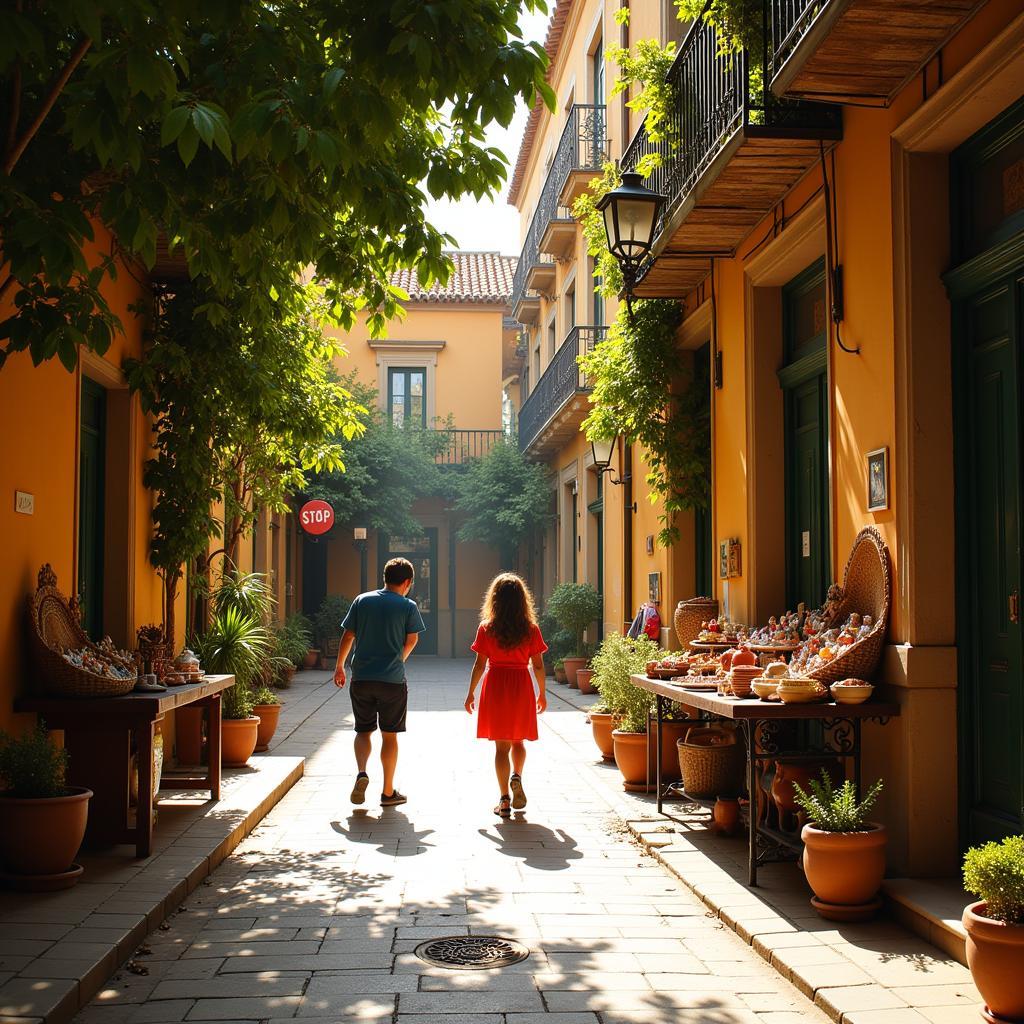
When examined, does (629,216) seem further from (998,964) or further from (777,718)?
(998,964)

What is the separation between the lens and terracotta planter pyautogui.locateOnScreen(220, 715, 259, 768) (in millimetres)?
10016

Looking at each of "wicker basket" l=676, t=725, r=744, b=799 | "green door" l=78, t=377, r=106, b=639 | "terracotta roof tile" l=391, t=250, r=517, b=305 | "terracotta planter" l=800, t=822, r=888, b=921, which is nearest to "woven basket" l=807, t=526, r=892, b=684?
"terracotta planter" l=800, t=822, r=888, b=921

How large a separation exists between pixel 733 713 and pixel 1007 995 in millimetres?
2296

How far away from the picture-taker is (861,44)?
5555 mm

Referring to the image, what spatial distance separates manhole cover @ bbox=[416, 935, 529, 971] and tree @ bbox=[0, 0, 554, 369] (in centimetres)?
290

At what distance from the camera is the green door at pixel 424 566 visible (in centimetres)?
2975

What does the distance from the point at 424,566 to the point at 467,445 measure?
3240 mm

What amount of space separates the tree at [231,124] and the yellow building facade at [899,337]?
6.36ft

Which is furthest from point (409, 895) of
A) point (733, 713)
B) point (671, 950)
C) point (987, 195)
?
point (987, 195)

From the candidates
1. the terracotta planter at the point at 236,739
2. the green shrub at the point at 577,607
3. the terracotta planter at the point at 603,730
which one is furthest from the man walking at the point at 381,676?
the green shrub at the point at 577,607

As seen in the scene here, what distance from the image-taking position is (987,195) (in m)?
5.80

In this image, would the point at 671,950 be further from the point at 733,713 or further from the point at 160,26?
the point at 160,26

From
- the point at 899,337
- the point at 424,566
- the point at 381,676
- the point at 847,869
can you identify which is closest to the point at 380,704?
the point at 381,676

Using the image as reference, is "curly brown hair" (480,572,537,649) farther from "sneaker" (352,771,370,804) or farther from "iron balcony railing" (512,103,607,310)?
"iron balcony railing" (512,103,607,310)
